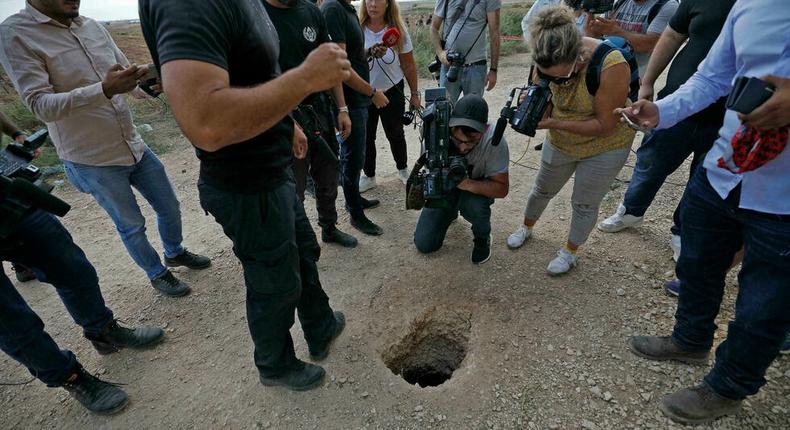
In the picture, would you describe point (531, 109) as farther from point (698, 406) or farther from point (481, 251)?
point (698, 406)

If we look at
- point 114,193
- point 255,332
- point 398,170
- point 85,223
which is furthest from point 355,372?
point 85,223

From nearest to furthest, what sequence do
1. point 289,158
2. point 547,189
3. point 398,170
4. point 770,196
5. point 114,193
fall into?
point 770,196
point 289,158
point 114,193
point 547,189
point 398,170

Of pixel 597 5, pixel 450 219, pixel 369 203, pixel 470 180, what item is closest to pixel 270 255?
pixel 470 180

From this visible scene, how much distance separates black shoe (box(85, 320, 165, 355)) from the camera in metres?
2.49

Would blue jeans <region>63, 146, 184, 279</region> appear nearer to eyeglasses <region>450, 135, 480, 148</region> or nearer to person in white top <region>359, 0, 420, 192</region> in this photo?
person in white top <region>359, 0, 420, 192</region>

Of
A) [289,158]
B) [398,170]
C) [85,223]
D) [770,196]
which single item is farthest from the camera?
[398,170]

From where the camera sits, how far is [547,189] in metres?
2.91

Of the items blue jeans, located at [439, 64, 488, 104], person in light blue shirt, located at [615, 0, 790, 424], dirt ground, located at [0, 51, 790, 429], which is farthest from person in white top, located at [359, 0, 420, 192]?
person in light blue shirt, located at [615, 0, 790, 424]

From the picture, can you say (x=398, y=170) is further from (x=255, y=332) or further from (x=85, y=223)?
(x=85, y=223)

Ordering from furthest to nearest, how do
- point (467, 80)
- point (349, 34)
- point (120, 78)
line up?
point (467, 80), point (349, 34), point (120, 78)

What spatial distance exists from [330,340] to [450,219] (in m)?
1.41

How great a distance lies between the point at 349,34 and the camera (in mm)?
3133

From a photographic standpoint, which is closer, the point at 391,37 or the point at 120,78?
the point at 120,78

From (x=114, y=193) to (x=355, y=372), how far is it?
6.54ft
